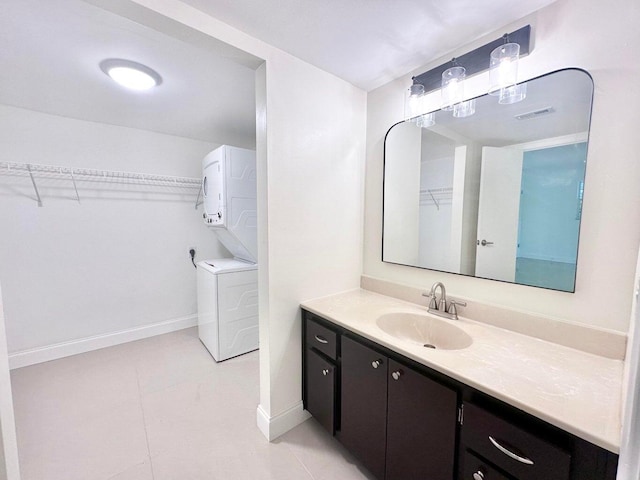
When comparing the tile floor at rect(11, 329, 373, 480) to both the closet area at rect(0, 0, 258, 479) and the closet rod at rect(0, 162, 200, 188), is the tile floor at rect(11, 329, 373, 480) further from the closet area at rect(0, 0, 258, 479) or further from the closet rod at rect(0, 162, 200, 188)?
the closet rod at rect(0, 162, 200, 188)

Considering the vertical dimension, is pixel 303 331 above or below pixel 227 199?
below

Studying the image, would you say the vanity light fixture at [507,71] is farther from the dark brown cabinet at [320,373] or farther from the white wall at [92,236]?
the white wall at [92,236]

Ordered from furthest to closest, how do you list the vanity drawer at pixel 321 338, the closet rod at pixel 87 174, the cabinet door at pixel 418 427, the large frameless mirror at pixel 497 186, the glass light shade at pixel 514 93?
the closet rod at pixel 87 174
the vanity drawer at pixel 321 338
the glass light shade at pixel 514 93
the large frameless mirror at pixel 497 186
the cabinet door at pixel 418 427

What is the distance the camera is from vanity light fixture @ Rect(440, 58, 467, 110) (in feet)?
4.56

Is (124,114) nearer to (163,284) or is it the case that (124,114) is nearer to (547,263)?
(163,284)

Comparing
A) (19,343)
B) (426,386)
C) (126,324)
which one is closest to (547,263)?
(426,386)

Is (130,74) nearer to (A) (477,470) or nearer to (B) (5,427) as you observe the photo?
(B) (5,427)

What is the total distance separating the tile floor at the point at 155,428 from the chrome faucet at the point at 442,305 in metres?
0.95

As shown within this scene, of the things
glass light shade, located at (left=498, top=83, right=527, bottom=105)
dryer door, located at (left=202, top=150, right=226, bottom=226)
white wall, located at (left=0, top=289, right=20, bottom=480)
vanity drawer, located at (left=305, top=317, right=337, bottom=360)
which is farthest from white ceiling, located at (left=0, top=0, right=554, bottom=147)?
vanity drawer, located at (left=305, top=317, right=337, bottom=360)

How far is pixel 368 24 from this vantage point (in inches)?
49.8

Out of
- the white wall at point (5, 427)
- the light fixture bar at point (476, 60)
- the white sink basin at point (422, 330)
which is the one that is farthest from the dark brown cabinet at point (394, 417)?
the light fixture bar at point (476, 60)

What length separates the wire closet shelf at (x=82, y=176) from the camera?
2.25m

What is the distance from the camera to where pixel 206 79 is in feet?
5.98

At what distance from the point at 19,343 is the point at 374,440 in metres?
3.13
